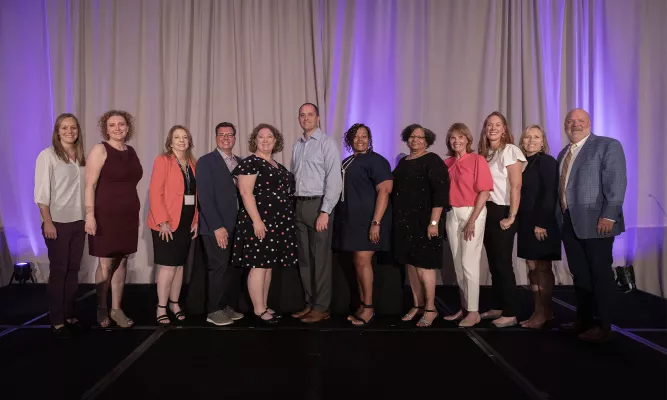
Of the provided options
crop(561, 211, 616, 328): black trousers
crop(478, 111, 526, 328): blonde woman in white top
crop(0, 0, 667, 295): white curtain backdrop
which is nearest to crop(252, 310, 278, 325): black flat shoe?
crop(478, 111, 526, 328): blonde woman in white top

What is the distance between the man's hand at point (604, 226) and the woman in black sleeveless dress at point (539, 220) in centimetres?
33

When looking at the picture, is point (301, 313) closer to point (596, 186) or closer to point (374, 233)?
point (374, 233)

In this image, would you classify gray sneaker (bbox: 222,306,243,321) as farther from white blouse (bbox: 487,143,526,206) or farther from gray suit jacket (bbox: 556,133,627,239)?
gray suit jacket (bbox: 556,133,627,239)

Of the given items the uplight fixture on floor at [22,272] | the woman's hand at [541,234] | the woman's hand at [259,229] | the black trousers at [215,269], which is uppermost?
the woman's hand at [259,229]

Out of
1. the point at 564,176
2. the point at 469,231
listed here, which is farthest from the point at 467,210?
the point at 564,176

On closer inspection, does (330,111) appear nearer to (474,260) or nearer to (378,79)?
(378,79)

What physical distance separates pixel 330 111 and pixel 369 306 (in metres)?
2.48

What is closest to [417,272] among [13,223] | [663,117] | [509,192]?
[509,192]

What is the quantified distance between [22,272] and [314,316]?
3.28m

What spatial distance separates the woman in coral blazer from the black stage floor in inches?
17.0

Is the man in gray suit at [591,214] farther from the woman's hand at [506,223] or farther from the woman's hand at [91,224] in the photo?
the woman's hand at [91,224]

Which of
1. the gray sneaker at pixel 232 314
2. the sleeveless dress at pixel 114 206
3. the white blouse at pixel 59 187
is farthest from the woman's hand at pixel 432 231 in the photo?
the white blouse at pixel 59 187

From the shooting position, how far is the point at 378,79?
4938 millimetres

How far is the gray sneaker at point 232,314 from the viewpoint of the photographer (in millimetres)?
3285
